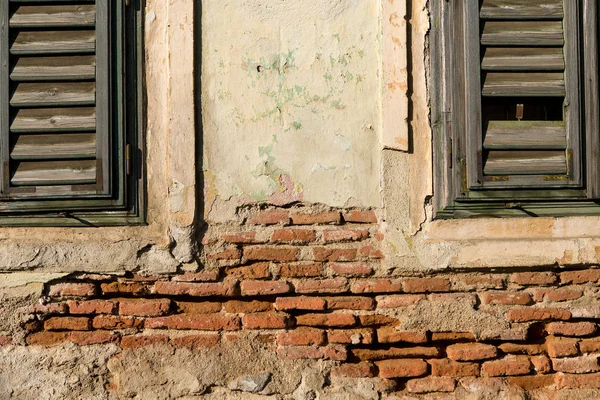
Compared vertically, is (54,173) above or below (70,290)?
above

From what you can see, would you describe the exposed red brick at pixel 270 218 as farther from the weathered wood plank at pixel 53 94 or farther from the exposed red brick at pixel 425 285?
the weathered wood plank at pixel 53 94

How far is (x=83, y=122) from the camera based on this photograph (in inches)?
134

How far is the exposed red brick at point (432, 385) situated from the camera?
3320mm

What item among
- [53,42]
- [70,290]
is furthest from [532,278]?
[53,42]

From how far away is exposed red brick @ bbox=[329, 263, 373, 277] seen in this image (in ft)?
11.1

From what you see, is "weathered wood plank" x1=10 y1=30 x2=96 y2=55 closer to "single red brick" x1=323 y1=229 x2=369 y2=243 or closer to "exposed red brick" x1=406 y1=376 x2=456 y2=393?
"single red brick" x1=323 y1=229 x2=369 y2=243

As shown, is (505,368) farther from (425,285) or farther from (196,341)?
(196,341)

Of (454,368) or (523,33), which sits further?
(523,33)

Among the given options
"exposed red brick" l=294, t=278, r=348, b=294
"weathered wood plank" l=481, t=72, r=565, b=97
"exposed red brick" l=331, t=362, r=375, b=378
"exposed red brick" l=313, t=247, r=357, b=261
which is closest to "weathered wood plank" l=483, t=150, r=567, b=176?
"weathered wood plank" l=481, t=72, r=565, b=97

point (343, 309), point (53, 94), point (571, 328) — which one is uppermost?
point (53, 94)

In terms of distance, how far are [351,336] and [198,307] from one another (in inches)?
29.4

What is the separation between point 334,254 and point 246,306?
1.62 ft

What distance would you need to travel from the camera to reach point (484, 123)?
3449 mm

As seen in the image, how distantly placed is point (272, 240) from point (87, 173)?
0.95 meters
